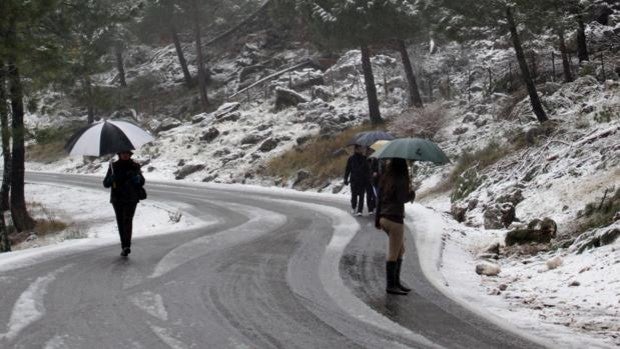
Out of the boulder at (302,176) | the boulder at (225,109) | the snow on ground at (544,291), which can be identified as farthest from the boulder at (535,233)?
the boulder at (225,109)

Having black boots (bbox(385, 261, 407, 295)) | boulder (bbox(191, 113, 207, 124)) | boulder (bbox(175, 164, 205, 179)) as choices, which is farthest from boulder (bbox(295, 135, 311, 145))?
black boots (bbox(385, 261, 407, 295))

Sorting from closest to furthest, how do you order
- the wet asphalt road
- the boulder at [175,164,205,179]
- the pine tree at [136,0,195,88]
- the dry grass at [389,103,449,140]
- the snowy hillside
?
the wet asphalt road, the snowy hillside, the dry grass at [389,103,449,140], the boulder at [175,164,205,179], the pine tree at [136,0,195,88]

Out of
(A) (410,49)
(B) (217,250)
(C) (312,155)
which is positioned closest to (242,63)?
(A) (410,49)

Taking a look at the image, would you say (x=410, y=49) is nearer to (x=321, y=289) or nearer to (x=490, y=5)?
(x=490, y=5)

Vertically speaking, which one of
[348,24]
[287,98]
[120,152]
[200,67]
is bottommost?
[120,152]

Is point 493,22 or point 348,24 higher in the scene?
point 348,24

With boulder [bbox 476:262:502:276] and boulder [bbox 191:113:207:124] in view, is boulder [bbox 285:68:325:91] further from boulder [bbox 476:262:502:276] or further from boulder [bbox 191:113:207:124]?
boulder [bbox 476:262:502:276]

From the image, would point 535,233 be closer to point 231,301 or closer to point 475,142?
point 231,301

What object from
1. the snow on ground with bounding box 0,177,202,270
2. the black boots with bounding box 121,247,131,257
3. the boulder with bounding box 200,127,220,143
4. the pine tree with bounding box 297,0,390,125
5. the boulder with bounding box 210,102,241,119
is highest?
the pine tree with bounding box 297,0,390,125

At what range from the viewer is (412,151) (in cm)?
659

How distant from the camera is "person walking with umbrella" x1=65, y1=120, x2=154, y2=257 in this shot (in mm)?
8273

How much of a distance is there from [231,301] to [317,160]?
19.3 m

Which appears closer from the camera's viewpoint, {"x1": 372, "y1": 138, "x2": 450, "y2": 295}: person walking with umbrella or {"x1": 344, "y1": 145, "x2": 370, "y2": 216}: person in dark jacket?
{"x1": 372, "y1": 138, "x2": 450, "y2": 295}: person walking with umbrella

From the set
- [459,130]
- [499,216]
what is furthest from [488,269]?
[459,130]
